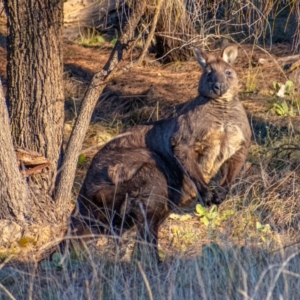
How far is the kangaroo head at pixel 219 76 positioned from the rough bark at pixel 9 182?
1.93 m

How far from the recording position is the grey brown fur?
274 inches

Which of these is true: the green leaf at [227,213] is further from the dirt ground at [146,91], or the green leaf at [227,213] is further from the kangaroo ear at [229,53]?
the dirt ground at [146,91]

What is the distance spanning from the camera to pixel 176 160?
23.9 feet

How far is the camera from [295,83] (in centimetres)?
1045

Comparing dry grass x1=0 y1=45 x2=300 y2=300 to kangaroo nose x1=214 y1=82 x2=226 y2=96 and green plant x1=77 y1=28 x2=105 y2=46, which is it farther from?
green plant x1=77 y1=28 x2=105 y2=46

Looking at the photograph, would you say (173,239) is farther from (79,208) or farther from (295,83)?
(295,83)

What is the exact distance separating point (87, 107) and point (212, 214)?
154cm

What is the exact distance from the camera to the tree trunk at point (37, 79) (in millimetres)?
7102

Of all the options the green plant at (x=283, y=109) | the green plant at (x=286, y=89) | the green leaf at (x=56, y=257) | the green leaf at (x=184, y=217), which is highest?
the green leaf at (x=56, y=257)

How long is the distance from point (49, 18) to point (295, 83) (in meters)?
4.34

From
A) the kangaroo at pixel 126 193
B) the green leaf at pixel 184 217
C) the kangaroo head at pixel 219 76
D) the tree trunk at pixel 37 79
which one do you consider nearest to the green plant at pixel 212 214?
the green leaf at pixel 184 217

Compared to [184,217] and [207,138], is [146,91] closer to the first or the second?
[184,217]

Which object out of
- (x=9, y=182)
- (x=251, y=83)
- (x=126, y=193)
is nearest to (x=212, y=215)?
(x=126, y=193)

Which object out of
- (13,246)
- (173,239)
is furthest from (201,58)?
(13,246)
